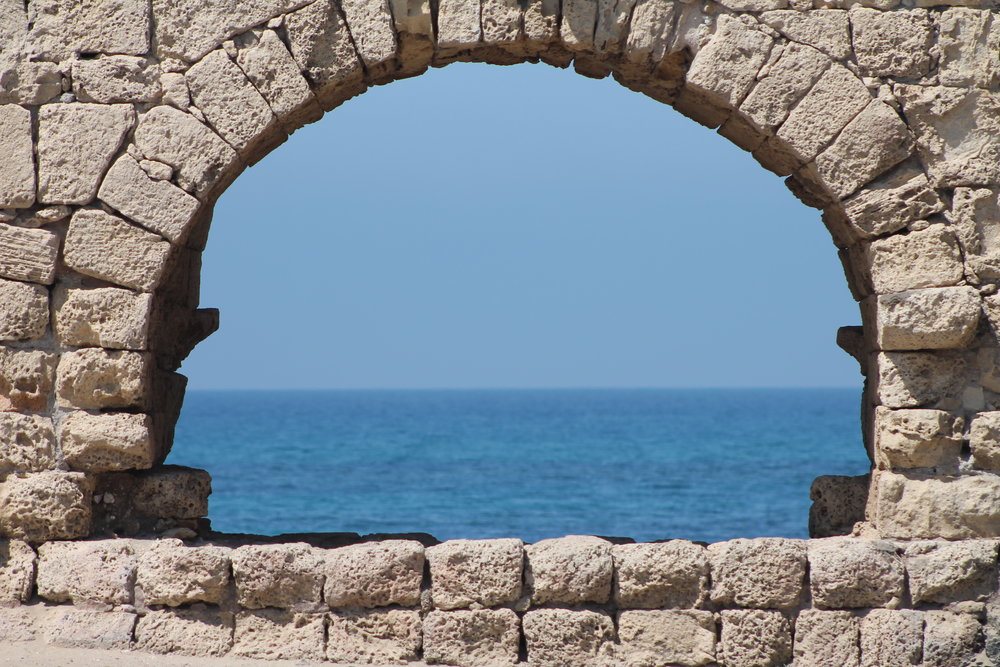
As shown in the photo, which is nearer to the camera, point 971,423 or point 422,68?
point 971,423

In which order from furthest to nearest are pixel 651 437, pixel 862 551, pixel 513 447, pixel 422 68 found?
pixel 651 437, pixel 513 447, pixel 422 68, pixel 862 551

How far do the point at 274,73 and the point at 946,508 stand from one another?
150 inches

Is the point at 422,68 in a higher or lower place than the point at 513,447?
higher

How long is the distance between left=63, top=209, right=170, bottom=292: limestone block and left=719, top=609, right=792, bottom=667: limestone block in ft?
10.5

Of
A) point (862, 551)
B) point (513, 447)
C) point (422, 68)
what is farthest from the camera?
point (513, 447)

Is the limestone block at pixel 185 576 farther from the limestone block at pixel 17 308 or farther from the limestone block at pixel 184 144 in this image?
the limestone block at pixel 184 144

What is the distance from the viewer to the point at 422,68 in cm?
571

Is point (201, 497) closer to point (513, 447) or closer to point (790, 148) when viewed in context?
point (790, 148)

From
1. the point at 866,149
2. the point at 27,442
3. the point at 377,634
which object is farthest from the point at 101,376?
the point at 866,149

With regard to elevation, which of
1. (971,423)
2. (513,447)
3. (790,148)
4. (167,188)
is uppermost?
(790,148)

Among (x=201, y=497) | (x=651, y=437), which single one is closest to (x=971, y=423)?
(x=201, y=497)

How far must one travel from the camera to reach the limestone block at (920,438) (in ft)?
17.3

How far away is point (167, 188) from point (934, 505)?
3958 millimetres

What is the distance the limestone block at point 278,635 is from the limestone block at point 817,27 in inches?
141
